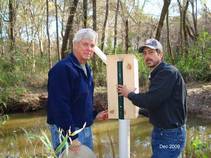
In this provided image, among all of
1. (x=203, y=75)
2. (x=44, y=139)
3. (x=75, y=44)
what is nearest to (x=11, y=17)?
(x=203, y=75)

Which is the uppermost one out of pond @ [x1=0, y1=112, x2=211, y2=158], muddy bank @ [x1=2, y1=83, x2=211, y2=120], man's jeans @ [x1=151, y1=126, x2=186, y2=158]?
man's jeans @ [x1=151, y1=126, x2=186, y2=158]

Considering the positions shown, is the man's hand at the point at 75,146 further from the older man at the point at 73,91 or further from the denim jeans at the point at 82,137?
the denim jeans at the point at 82,137

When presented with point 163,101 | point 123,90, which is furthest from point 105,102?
point 163,101

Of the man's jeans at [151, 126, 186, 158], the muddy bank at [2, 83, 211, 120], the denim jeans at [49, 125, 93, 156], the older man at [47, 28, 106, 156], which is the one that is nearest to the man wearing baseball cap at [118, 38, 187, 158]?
the man's jeans at [151, 126, 186, 158]

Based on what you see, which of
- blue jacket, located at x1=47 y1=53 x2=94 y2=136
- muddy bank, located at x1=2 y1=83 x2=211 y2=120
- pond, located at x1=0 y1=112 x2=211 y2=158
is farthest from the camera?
muddy bank, located at x1=2 y1=83 x2=211 y2=120

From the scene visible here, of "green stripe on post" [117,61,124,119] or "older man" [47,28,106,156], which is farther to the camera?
"green stripe on post" [117,61,124,119]

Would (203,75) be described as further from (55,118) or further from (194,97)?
(55,118)

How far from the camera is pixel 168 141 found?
330cm

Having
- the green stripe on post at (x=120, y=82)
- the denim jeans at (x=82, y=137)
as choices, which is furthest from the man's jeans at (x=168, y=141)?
the denim jeans at (x=82, y=137)

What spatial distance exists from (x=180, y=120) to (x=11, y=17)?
14.4 metres

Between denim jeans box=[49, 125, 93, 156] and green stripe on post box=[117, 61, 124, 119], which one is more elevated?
green stripe on post box=[117, 61, 124, 119]

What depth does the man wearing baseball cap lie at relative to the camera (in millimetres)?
3176

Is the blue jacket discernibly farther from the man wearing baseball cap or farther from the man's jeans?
the man's jeans

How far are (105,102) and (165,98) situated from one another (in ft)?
Answer: 27.2
